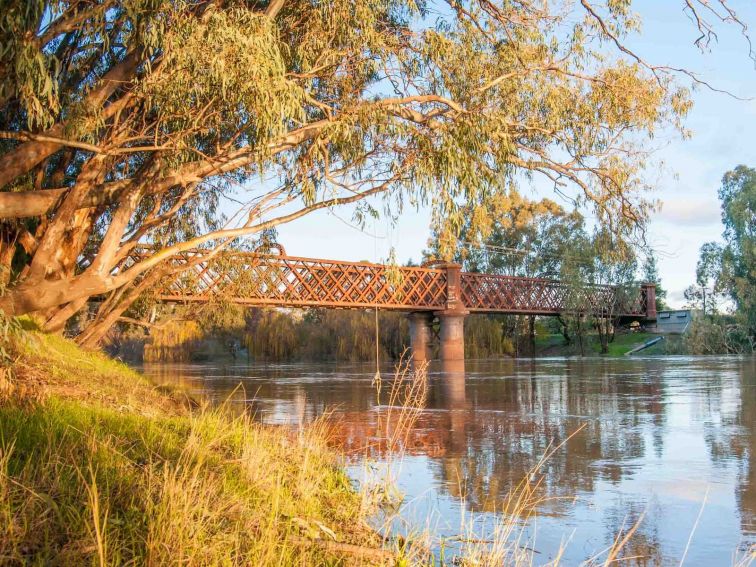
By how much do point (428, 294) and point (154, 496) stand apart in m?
32.4

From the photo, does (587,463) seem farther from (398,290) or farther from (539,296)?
(539,296)

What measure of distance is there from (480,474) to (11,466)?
125 inches

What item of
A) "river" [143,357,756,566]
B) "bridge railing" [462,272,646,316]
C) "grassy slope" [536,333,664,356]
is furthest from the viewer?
"grassy slope" [536,333,664,356]

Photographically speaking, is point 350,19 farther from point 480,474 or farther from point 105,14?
point 480,474

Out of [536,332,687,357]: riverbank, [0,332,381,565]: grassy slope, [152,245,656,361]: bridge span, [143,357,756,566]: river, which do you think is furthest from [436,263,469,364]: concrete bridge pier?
[0,332,381,565]: grassy slope

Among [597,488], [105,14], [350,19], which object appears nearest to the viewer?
[597,488]

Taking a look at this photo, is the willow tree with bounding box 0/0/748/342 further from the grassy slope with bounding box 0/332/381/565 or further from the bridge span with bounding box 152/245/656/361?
the bridge span with bounding box 152/245/656/361

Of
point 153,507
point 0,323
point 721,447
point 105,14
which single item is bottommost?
point 721,447

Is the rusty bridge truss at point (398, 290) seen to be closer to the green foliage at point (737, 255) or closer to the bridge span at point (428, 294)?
the bridge span at point (428, 294)

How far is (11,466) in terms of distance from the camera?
3826mm

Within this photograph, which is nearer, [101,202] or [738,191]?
[101,202]

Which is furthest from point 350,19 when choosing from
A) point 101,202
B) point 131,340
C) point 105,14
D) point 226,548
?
point 131,340

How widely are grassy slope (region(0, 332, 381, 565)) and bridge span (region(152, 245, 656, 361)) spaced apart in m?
15.8

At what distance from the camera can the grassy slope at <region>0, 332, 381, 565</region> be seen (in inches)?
113
